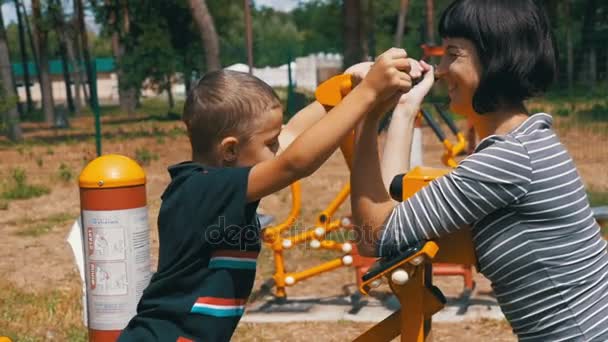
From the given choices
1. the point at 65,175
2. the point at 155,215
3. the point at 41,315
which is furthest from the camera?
the point at 65,175

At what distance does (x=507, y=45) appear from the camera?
5.74ft

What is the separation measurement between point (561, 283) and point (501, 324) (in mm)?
3174

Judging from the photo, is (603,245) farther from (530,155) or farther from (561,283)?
(530,155)

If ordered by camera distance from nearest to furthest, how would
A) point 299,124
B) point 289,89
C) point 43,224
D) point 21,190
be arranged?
point 299,124, point 43,224, point 21,190, point 289,89

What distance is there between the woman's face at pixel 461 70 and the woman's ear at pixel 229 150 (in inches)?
20.1

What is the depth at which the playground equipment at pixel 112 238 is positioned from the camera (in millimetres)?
3021

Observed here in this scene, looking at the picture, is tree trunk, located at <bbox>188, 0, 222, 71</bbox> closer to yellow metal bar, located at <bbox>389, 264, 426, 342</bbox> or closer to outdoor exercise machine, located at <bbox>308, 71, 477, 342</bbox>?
outdoor exercise machine, located at <bbox>308, 71, 477, 342</bbox>

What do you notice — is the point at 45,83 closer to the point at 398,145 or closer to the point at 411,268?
the point at 398,145

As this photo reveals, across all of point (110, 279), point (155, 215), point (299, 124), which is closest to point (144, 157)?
point (155, 215)

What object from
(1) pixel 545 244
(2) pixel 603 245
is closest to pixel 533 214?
(1) pixel 545 244

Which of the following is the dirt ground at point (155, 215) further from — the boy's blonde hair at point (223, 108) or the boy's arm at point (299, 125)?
the boy's blonde hair at point (223, 108)

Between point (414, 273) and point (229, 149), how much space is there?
1.73ft

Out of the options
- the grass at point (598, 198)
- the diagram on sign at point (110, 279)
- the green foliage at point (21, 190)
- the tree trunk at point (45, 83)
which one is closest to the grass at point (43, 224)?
the green foliage at point (21, 190)

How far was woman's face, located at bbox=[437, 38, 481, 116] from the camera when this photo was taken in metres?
1.80
